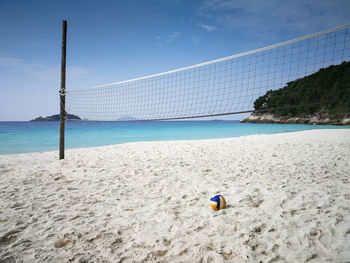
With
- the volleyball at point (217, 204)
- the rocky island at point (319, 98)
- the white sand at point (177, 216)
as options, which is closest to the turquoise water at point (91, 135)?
the rocky island at point (319, 98)

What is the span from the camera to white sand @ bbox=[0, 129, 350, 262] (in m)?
1.51

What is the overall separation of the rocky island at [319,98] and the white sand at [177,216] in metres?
7.57

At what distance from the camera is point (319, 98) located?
17359 mm

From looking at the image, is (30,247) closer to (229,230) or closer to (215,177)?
(229,230)

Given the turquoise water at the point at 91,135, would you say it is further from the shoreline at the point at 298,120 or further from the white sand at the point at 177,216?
the white sand at the point at 177,216

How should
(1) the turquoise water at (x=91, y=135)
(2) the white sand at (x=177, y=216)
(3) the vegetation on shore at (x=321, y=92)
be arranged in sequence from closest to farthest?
(2) the white sand at (x=177, y=216) → (1) the turquoise water at (x=91, y=135) → (3) the vegetation on shore at (x=321, y=92)

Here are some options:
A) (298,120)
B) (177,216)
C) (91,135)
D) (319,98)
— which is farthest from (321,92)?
(91,135)

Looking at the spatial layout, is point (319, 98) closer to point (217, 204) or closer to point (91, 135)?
point (217, 204)

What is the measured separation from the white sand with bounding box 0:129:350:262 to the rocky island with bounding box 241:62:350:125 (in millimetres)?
7573

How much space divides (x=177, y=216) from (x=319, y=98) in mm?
20945

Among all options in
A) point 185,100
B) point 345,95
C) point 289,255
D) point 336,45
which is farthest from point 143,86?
point 345,95

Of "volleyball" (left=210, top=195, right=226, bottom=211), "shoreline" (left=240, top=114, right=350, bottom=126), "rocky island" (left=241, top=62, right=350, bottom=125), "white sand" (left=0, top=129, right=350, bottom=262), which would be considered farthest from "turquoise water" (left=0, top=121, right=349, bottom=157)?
"volleyball" (left=210, top=195, right=226, bottom=211)

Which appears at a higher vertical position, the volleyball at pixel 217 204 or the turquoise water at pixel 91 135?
the volleyball at pixel 217 204

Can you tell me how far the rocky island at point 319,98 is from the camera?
12309 millimetres
